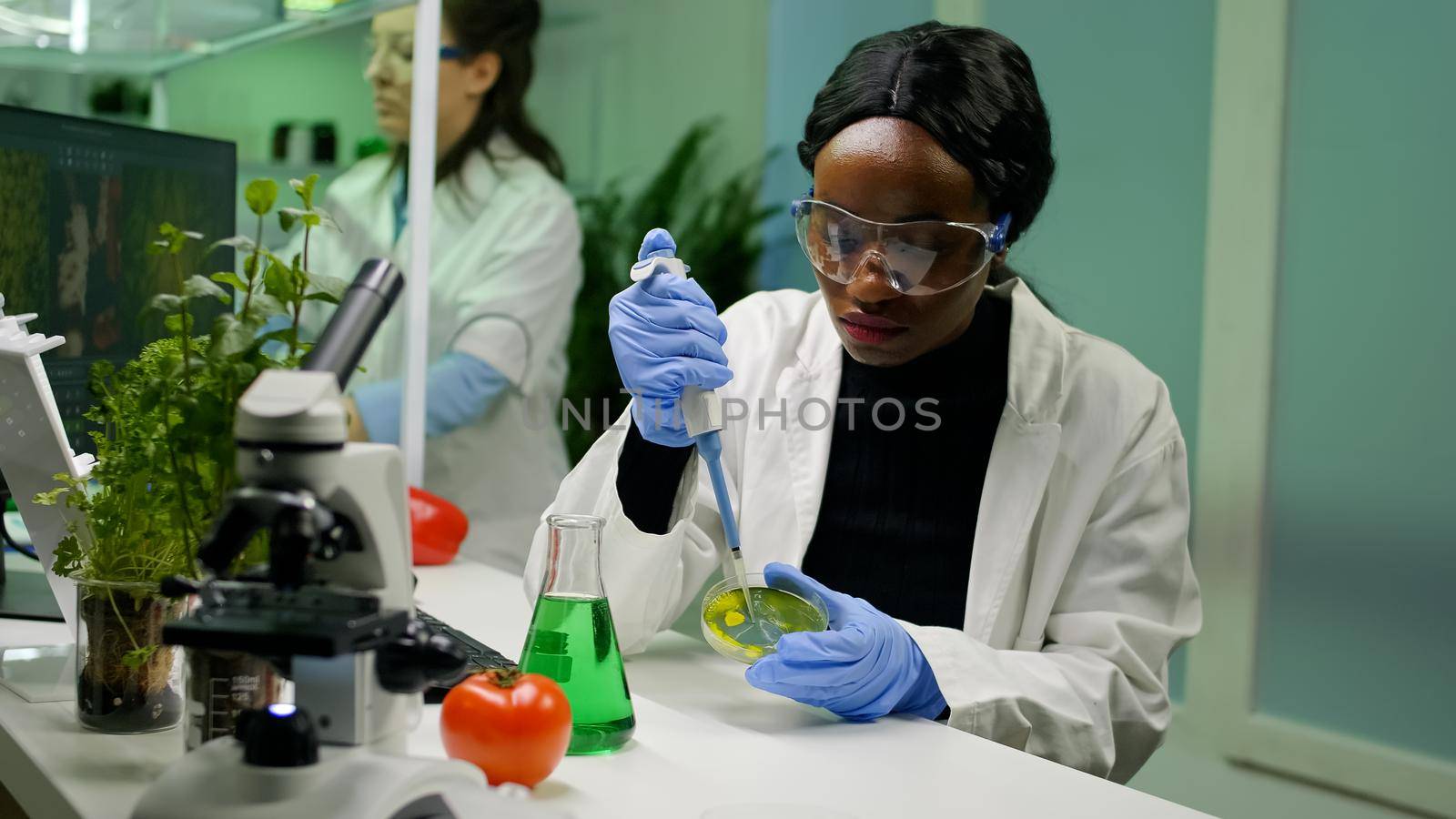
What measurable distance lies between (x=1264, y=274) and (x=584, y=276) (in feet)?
6.51

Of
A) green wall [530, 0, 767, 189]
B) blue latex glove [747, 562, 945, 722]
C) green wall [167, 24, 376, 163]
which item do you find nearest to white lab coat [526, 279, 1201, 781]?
blue latex glove [747, 562, 945, 722]

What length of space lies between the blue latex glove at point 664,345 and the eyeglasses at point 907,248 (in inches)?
7.4

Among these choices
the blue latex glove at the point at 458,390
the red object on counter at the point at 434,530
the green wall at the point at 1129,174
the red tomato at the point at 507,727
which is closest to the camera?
the red tomato at the point at 507,727

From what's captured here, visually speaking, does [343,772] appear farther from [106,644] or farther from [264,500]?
[106,644]

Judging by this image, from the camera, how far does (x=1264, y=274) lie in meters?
2.43

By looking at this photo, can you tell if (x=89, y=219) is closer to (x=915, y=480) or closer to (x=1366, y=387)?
(x=915, y=480)

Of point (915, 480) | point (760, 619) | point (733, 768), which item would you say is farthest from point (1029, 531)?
point (733, 768)

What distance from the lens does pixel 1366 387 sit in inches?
92.2

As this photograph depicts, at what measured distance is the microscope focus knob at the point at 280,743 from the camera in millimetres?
711

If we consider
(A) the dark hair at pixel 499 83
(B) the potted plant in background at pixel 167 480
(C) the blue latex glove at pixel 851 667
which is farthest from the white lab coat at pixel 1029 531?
(A) the dark hair at pixel 499 83

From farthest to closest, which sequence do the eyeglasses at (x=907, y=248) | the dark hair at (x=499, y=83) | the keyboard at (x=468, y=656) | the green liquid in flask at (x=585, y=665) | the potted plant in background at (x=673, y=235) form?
the potted plant in background at (x=673, y=235) < the dark hair at (x=499, y=83) < the eyeglasses at (x=907, y=248) < the keyboard at (x=468, y=656) < the green liquid in flask at (x=585, y=665)

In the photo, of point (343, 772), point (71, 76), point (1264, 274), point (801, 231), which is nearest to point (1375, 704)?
point (1264, 274)

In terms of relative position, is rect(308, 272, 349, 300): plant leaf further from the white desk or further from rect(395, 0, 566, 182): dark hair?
rect(395, 0, 566, 182): dark hair

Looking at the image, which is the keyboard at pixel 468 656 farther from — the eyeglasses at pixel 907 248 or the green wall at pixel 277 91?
the green wall at pixel 277 91
